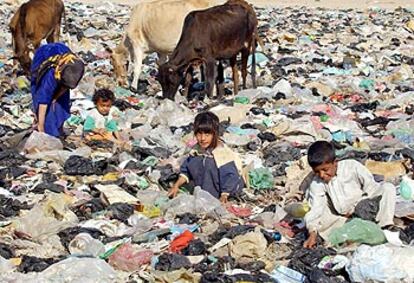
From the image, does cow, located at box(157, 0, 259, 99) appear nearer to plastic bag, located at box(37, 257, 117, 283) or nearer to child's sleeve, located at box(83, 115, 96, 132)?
child's sleeve, located at box(83, 115, 96, 132)

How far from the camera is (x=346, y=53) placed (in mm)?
15789

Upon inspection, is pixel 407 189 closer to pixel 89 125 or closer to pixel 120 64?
pixel 89 125

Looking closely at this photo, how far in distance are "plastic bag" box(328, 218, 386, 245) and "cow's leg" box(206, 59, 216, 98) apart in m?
6.15

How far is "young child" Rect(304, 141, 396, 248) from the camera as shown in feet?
19.2

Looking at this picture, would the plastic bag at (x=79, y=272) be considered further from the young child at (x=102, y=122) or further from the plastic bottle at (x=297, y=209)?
the young child at (x=102, y=122)

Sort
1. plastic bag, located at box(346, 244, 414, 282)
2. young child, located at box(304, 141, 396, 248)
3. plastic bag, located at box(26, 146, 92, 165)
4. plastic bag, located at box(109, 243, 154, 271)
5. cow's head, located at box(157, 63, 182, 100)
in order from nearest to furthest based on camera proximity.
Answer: plastic bag, located at box(346, 244, 414, 282) → plastic bag, located at box(109, 243, 154, 271) → young child, located at box(304, 141, 396, 248) → plastic bag, located at box(26, 146, 92, 165) → cow's head, located at box(157, 63, 182, 100)

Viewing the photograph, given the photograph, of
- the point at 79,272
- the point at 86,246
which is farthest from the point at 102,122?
the point at 79,272

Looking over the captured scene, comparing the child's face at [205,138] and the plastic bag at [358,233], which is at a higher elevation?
the child's face at [205,138]

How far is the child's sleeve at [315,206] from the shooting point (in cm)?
588

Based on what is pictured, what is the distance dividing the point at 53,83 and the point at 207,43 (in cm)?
381

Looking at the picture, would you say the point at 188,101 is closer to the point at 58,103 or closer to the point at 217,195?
the point at 58,103

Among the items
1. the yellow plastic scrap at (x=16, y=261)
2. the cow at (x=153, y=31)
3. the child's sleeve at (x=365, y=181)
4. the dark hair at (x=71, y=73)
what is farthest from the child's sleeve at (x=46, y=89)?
the cow at (x=153, y=31)

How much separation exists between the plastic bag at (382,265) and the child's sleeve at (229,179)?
189cm

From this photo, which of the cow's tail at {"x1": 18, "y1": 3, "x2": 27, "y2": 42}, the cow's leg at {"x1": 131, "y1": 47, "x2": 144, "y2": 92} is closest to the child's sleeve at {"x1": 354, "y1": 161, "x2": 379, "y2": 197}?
the cow's leg at {"x1": 131, "y1": 47, "x2": 144, "y2": 92}
